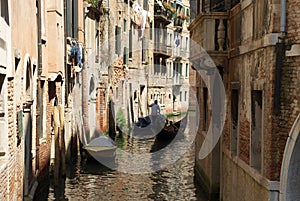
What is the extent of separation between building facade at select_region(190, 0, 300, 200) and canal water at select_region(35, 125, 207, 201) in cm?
160

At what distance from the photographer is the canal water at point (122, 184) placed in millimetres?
9648

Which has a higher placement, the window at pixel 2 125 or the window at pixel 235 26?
the window at pixel 235 26

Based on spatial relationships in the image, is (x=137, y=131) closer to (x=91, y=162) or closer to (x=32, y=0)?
(x=91, y=162)

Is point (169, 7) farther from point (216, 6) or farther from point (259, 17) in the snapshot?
point (259, 17)

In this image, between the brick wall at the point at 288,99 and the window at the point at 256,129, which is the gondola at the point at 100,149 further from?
the brick wall at the point at 288,99

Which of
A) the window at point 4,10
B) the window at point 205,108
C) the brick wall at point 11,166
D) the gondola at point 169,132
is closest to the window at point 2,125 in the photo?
the brick wall at point 11,166

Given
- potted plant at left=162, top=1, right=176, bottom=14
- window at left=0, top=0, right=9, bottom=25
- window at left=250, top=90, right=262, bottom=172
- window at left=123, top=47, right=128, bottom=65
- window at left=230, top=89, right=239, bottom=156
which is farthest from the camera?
potted plant at left=162, top=1, right=176, bottom=14

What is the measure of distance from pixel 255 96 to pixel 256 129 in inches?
16.4

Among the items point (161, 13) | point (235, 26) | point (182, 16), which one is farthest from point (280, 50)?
point (182, 16)

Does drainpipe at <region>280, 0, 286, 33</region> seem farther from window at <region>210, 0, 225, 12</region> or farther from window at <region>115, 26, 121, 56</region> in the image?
window at <region>115, 26, 121, 56</region>

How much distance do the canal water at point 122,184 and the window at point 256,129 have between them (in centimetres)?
322

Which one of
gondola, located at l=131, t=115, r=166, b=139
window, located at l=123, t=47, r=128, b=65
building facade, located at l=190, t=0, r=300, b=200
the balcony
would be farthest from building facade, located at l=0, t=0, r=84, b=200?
the balcony

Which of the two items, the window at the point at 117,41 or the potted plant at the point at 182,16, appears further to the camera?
the potted plant at the point at 182,16

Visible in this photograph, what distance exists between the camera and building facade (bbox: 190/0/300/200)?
16.1ft
